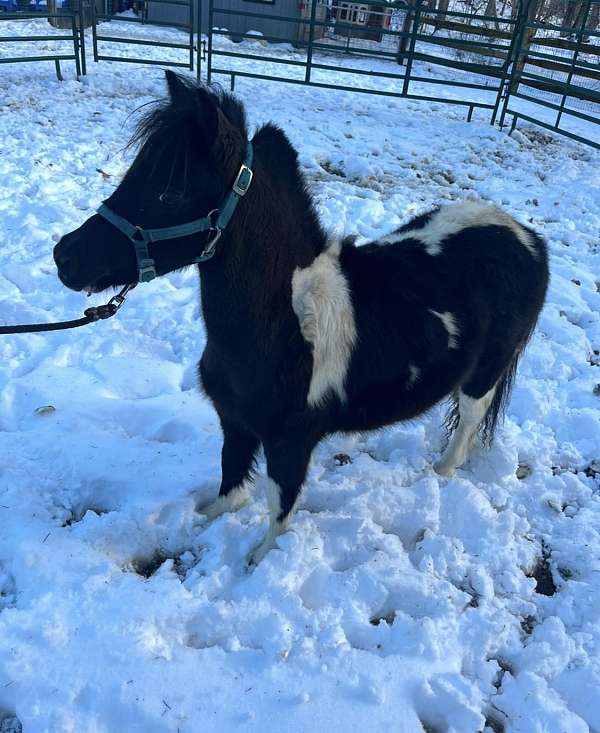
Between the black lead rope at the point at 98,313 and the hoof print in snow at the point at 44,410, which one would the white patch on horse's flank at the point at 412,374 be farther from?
the hoof print in snow at the point at 44,410

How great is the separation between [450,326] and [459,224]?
0.52 metres

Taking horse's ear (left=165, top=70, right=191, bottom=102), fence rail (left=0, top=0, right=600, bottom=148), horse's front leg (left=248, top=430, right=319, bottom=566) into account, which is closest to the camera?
horse's ear (left=165, top=70, right=191, bottom=102)

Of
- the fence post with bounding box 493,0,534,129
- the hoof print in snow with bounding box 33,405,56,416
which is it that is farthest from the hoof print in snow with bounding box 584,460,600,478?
the fence post with bounding box 493,0,534,129

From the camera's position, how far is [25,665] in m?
1.69

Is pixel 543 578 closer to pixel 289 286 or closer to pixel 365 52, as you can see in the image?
pixel 289 286

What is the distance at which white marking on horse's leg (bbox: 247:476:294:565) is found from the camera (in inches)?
84.9

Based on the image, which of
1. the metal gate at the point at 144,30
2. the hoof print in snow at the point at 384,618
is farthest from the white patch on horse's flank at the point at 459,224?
the metal gate at the point at 144,30

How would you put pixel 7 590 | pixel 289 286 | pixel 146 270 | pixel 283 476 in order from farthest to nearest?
pixel 283 476
pixel 7 590
pixel 289 286
pixel 146 270

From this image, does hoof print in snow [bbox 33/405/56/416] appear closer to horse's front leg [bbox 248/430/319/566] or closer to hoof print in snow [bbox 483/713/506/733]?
horse's front leg [bbox 248/430/319/566]

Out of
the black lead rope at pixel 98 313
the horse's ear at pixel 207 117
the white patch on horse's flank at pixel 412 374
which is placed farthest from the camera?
the white patch on horse's flank at pixel 412 374

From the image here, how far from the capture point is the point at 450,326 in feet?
7.20

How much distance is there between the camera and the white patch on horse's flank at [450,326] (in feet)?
7.13

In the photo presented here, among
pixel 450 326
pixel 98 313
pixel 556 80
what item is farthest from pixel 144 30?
pixel 450 326

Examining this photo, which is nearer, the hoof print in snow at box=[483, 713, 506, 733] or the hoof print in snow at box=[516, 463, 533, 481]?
the hoof print in snow at box=[483, 713, 506, 733]
